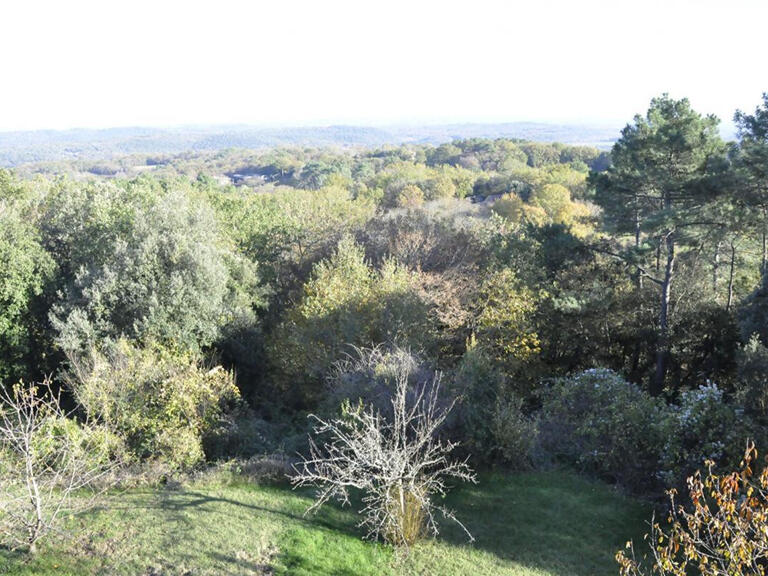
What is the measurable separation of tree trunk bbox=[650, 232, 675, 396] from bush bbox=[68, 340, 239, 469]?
46.3ft

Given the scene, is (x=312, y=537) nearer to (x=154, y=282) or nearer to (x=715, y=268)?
(x=154, y=282)

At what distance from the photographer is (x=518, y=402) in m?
13.3

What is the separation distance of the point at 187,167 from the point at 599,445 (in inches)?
4346

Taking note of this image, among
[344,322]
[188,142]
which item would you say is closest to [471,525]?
[344,322]

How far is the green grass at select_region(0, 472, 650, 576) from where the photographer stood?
30.8ft

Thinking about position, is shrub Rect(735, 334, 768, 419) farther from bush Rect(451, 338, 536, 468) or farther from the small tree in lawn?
the small tree in lawn

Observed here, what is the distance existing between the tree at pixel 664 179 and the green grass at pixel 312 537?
29.8 ft

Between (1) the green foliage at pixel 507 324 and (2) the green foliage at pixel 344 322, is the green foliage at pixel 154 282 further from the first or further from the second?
(1) the green foliage at pixel 507 324

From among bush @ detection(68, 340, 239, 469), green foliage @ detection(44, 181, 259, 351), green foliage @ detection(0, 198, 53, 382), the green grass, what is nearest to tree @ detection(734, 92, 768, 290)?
the green grass

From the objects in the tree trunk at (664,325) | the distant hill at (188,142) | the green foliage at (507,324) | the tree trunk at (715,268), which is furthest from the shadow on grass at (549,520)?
the distant hill at (188,142)

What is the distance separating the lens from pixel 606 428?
13586 millimetres

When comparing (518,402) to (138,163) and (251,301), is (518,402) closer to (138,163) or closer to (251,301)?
(251,301)

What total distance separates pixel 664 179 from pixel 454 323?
8447 mm

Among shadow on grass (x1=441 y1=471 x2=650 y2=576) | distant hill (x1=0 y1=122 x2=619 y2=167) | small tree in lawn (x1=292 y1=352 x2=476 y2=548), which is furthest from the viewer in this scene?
distant hill (x1=0 y1=122 x2=619 y2=167)
